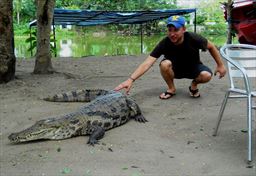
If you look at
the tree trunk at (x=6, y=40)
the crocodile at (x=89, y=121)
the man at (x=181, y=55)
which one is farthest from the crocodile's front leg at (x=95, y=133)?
the tree trunk at (x=6, y=40)

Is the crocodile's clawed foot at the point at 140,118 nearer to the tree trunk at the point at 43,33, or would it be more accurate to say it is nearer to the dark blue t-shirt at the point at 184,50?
the dark blue t-shirt at the point at 184,50

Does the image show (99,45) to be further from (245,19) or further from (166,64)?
(166,64)

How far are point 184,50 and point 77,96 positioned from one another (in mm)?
1587

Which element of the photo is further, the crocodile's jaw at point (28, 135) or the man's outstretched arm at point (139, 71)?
the man's outstretched arm at point (139, 71)

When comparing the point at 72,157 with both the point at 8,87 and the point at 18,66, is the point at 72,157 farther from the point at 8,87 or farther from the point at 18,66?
the point at 18,66

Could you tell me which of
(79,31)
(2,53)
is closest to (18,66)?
(2,53)

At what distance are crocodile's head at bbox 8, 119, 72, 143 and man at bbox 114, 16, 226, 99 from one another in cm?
104

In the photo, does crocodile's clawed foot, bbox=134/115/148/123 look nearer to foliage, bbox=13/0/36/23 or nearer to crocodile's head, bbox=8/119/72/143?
crocodile's head, bbox=8/119/72/143

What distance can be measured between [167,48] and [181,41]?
20cm

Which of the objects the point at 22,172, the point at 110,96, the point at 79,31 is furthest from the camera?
the point at 79,31

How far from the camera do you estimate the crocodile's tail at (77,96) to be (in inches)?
219

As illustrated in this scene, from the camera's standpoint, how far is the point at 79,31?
2548 cm

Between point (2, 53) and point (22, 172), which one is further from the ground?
point (2, 53)

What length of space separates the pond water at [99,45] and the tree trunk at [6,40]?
23.7 feet
